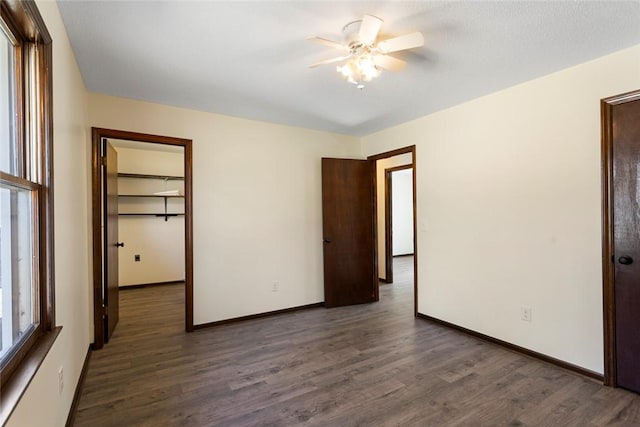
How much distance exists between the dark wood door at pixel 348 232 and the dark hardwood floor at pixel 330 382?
0.82 metres

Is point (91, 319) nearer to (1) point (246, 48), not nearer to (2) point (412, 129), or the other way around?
(1) point (246, 48)

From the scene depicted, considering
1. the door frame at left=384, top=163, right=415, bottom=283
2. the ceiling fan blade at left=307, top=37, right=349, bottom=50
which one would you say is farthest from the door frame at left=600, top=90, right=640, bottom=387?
the door frame at left=384, top=163, right=415, bottom=283

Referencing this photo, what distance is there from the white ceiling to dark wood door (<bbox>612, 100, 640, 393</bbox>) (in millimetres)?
559

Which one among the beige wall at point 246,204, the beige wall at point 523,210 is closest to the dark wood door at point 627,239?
the beige wall at point 523,210

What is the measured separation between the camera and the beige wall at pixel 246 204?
3336 mm

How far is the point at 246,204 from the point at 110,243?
142cm

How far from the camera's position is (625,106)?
84.3 inches

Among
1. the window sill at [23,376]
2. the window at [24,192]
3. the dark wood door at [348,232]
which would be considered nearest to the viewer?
the window sill at [23,376]

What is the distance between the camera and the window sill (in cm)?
92

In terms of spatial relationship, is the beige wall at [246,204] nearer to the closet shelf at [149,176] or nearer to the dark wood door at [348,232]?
the dark wood door at [348,232]

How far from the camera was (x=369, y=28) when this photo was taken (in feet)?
5.77

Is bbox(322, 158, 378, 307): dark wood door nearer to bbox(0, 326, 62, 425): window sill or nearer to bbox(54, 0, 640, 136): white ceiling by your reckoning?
bbox(54, 0, 640, 136): white ceiling

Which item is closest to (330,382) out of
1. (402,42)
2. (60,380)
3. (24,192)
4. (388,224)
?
(60,380)

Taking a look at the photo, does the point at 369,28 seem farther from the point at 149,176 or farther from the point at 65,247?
the point at 149,176
